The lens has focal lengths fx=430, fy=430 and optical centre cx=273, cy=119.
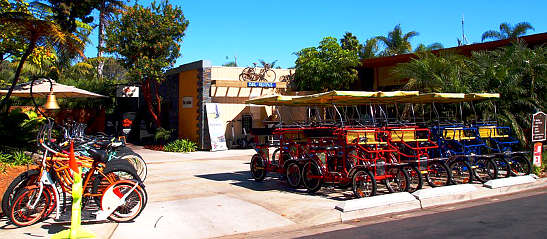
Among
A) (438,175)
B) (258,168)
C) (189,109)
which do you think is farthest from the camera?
(189,109)

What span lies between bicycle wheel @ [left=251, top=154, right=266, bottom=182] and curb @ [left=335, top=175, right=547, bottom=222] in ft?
11.6

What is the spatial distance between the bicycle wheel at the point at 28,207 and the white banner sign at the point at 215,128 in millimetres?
13862

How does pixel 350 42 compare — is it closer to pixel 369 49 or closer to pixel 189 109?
pixel 369 49

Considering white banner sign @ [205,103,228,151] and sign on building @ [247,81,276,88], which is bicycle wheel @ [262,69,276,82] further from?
white banner sign @ [205,103,228,151]

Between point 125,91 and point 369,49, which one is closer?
point 125,91

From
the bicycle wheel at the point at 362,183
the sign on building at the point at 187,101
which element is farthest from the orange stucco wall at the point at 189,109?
the bicycle wheel at the point at 362,183

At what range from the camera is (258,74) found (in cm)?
2259

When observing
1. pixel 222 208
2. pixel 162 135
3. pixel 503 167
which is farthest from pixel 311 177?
pixel 162 135

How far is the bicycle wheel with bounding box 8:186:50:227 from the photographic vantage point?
→ 6457 mm

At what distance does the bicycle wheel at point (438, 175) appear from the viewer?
9.93 m

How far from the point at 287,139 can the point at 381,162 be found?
8.25 feet

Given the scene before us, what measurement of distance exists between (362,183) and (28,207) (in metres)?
6.16

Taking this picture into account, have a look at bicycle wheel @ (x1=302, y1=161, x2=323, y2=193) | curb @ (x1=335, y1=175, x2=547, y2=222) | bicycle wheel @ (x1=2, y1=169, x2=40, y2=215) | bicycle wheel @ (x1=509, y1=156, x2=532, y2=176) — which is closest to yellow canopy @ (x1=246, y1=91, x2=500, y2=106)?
bicycle wheel @ (x1=302, y1=161, x2=323, y2=193)

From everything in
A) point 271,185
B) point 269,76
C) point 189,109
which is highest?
point 269,76
